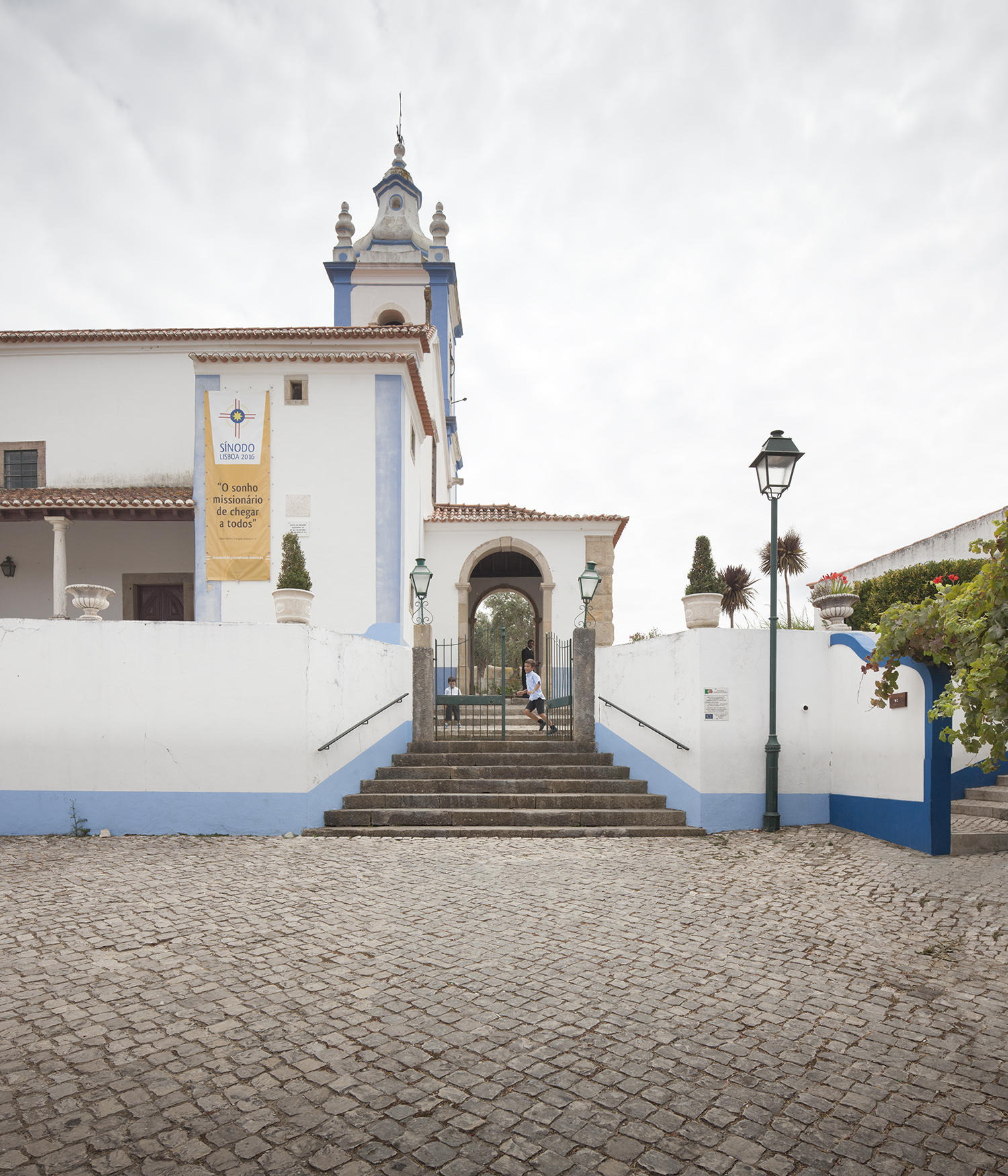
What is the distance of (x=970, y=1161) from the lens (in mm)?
2482

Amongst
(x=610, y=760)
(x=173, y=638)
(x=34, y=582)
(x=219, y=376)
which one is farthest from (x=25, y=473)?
(x=610, y=760)

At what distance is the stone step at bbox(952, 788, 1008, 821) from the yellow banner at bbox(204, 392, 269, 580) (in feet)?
40.0

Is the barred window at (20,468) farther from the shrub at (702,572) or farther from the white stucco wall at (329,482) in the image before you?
the shrub at (702,572)

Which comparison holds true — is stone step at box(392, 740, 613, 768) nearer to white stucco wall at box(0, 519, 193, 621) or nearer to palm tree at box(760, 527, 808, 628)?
white stucco wall at box(0, 519, 193, 621)

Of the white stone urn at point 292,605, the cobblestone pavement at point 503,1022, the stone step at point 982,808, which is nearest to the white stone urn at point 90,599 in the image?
the white stone urn at point 292,605

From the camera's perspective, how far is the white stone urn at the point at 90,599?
833cm

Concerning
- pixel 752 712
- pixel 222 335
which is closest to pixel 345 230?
pixel 222 335

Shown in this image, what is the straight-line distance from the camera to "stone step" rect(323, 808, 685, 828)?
825cm

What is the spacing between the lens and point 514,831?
8055mm

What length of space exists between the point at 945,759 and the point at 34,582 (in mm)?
18042

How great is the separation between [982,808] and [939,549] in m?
9.19

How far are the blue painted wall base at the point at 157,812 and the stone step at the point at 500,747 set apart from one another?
286 cm

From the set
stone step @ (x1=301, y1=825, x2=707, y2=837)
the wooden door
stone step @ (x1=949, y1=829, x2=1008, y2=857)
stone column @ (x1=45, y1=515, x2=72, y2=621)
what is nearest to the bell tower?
the wooden door

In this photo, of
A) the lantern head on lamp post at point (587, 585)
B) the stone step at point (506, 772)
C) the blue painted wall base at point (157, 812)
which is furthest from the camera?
the lantern head on lamp post at point (587, 585)
